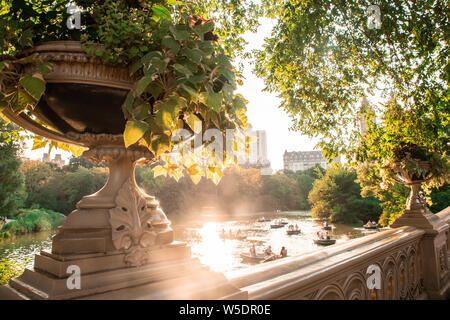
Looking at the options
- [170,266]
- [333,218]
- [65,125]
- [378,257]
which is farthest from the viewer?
[333,218]

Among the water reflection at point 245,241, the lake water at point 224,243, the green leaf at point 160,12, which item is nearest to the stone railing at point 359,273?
the green leaf at point 160,12

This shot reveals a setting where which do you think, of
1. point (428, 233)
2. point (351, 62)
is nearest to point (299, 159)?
point (351, 62)

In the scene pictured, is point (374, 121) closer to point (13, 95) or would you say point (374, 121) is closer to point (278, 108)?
point (278, 108)

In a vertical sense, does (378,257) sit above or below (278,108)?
below

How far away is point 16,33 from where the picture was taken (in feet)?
3.29

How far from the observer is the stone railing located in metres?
1.27

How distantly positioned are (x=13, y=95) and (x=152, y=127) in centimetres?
46

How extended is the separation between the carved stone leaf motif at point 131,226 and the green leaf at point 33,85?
0.42 m

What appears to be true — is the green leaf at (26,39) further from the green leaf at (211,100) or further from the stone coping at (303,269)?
the stone coping at (303,269)

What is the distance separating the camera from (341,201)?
44.9 meters

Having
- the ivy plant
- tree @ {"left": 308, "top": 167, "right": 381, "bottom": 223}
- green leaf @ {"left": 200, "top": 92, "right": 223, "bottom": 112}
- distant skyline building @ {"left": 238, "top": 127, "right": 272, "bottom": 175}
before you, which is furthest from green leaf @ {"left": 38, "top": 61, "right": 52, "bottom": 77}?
tree @ {"left": 308, "top": 167, "right": 381, "bottom": 223}

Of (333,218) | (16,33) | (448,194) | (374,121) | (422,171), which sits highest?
(374,121)
